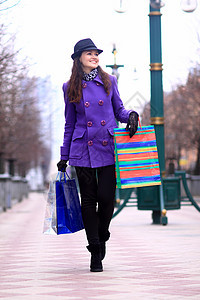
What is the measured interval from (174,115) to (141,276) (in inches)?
1608

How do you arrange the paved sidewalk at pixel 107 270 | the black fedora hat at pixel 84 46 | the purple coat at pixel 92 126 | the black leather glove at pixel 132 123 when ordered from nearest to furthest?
the paved sidewalk at pixel 107 270 < the black leather glove at pixel 132 123 < the purple coat at pixel 92 126 < the black fedora hat at pixel 84 46

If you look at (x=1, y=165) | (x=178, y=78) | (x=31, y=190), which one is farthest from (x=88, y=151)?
(x=31, y=190)

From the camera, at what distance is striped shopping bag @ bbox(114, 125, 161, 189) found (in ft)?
20.5

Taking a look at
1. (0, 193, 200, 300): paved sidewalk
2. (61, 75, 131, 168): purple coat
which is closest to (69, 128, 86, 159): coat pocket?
(61, 75, 131, 168): purple coat

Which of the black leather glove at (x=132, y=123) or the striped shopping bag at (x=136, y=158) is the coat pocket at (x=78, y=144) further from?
the black leather glove at (x=132, y=123)

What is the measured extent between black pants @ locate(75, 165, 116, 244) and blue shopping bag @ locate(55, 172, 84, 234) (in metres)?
0.19

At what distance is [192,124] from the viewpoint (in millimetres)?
41844

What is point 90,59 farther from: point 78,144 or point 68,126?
point 78,144

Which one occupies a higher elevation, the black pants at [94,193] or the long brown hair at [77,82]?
the long brown hair at [77,82]

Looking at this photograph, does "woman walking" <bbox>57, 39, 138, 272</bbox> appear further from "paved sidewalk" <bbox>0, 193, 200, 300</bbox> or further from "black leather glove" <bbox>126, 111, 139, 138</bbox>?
"paved sidewalk" <bbox>0, 193, 200, 300</bbox>

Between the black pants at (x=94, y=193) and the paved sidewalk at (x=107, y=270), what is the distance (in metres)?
0.40

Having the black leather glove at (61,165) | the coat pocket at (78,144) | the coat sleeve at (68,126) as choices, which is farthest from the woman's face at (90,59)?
the black leather glove at (61,165)

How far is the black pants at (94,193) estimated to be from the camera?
20.6 feet

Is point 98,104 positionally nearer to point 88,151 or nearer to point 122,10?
point 88,151
